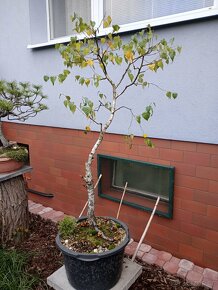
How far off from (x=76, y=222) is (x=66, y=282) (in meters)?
0.42

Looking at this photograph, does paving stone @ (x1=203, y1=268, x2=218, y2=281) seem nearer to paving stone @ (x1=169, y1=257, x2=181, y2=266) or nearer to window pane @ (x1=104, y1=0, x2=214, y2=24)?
paving stone @ (x1=169, y1=257, x2=181, y2=266)

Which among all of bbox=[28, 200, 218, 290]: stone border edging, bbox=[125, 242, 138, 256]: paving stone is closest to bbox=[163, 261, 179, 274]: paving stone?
bbox=[28, 200, 218, 290]: stone border edging

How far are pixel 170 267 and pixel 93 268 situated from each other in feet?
3.23

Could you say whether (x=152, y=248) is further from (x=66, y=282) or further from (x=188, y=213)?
(x=66, y=282)

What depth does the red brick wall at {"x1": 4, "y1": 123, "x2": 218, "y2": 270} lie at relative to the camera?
218cm

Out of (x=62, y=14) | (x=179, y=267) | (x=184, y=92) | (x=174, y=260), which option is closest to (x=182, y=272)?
(x=179, y=267)

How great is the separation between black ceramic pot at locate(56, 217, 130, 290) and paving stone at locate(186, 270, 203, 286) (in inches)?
30.1

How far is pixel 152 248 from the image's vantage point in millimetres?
2600

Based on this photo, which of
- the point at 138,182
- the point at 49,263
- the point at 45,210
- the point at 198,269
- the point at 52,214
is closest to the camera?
the point at 198,269

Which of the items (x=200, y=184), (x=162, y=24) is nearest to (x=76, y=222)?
(x=200, y=184)

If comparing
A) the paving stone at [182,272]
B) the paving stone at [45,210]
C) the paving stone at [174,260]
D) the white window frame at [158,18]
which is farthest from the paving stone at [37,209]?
the white window frame at [158,18]

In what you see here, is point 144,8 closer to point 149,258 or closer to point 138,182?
point 138,182

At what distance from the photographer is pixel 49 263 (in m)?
2.39

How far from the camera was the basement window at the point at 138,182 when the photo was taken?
8.20 ft
